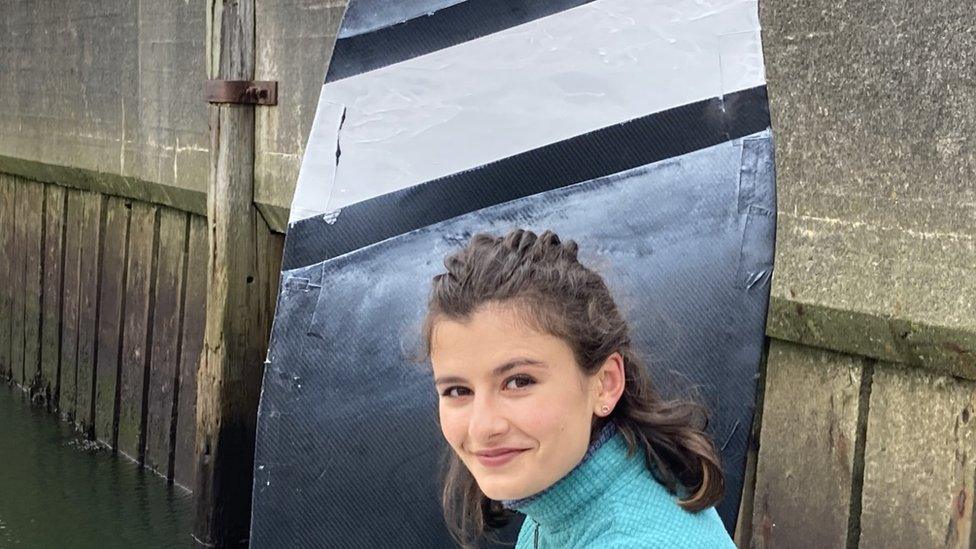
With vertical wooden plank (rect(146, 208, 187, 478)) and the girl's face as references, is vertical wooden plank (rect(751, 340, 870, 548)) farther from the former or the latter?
vertical wooden plank (rect(146, 208, 187, 478))

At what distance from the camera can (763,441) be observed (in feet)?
10.1

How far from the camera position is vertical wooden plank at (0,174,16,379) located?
729 centimetres

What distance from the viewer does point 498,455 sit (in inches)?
60.2

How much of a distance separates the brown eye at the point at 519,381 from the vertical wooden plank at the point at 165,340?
392 centimetres

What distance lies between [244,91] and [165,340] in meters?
1.38

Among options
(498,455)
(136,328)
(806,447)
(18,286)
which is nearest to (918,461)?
(806,447)

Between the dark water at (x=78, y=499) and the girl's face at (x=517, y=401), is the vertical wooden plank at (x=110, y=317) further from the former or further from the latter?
the girl's face at (x=517, y=401)

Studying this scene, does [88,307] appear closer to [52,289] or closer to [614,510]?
[52,289]

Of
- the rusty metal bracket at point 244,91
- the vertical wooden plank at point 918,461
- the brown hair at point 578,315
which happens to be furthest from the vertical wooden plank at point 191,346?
the brown hair at point 578,315

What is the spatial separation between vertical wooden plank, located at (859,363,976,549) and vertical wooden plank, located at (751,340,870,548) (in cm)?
6

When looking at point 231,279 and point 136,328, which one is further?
point 136,328

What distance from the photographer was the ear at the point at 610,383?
1.59 meters

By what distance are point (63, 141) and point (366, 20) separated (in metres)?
3.87

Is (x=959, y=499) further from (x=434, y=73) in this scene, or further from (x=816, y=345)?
(x=434, y=73)
